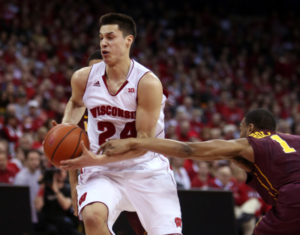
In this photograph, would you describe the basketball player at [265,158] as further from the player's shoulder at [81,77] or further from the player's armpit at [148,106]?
the player's shoulder at [81,77]

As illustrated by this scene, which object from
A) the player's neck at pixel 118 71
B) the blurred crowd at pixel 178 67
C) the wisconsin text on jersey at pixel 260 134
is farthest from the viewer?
the blurred crowd at pixel 178 67

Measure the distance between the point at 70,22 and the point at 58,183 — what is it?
8.11m

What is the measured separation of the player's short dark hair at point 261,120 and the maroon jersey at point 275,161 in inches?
8.8

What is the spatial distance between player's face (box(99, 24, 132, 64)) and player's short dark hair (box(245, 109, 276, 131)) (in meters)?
1.14

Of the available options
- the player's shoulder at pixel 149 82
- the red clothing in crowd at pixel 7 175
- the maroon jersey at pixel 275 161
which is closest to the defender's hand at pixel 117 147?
the player's shoulder at pixel 149 82

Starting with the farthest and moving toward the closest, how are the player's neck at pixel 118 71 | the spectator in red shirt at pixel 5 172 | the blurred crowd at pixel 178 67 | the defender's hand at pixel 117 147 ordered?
the blurred crowd at pixel 178 67 → the spectator in red shirt at pixel 5 172 → the player's neck at pixel 118 71 → the defender's hand at pixel 117 147

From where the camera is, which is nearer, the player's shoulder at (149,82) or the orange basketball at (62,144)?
the orange basketball at (62,144)

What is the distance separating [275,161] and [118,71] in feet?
4.58

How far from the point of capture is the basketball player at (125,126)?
390cm

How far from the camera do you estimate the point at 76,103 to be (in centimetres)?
428

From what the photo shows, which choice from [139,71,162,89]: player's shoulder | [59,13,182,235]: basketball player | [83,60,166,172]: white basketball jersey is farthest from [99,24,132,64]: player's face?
[139,71,162,89]: player's shoulder

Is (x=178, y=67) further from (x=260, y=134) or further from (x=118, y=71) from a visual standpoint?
(x=260, y=134)

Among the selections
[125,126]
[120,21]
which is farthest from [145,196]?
[120,21]

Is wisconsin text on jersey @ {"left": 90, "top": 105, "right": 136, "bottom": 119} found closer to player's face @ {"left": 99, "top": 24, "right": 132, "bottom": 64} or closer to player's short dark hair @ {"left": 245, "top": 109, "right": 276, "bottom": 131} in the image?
player's face @ {"left": 99, "top": 24, "right": 132, "bottom": 64}
